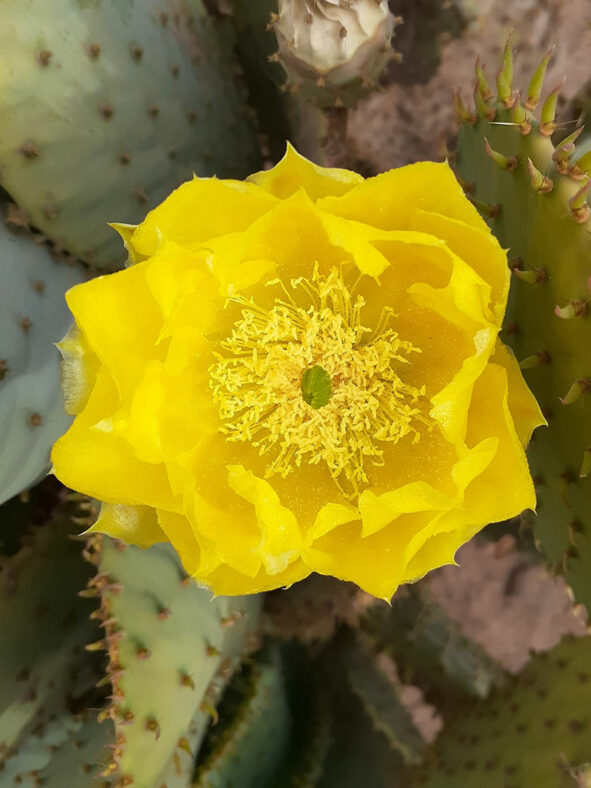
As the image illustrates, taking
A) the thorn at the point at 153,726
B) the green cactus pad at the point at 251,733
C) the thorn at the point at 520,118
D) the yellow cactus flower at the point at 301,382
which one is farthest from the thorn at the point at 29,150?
→ the green cactus pad at the point at 251,733

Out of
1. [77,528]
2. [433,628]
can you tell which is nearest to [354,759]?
[433,628]

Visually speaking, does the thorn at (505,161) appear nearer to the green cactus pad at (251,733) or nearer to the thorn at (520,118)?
the thorn at (520,118)

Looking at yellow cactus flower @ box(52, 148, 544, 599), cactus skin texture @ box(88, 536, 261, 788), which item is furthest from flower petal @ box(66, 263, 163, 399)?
cactus skin texture @ box(88, 536, 261, 788)

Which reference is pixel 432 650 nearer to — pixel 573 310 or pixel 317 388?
pixel 317 388

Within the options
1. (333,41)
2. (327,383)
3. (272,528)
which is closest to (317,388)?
(327,383)

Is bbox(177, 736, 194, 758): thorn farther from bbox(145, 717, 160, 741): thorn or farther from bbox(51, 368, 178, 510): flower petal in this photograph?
bbox(51, 368, 178, 510): flower petal
